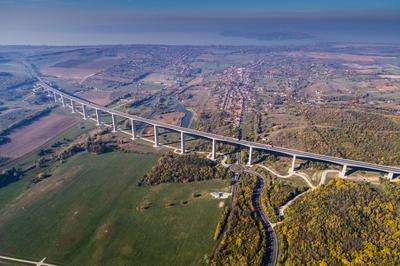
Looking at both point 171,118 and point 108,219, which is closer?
point 108,219

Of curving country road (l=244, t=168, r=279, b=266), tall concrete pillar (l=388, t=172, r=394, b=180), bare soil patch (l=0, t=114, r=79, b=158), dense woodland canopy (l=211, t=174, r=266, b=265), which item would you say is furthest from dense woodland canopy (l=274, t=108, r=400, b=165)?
bare soil patch (l=0, t=114, r=79, b=158)

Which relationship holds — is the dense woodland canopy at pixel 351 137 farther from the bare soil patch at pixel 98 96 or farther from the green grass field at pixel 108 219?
the bare soil patch at pixel 98 96

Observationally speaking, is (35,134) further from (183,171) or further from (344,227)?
(344,227)

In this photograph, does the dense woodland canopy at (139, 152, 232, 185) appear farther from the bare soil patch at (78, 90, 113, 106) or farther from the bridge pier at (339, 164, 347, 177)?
the bare soil patch at (78, 90, 113, 106)

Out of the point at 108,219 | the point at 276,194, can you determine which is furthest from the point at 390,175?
the point at 108,219

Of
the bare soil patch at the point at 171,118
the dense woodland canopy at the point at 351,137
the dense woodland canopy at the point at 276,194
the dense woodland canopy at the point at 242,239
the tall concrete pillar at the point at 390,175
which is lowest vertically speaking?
the dense woodland canopy at the point at 242,239

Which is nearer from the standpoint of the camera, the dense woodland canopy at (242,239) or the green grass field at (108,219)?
the dense woodland canopy at (242,239)

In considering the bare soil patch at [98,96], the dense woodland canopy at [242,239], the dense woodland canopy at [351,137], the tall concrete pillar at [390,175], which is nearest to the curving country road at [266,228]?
the dense woodland canopy at [242,239]
